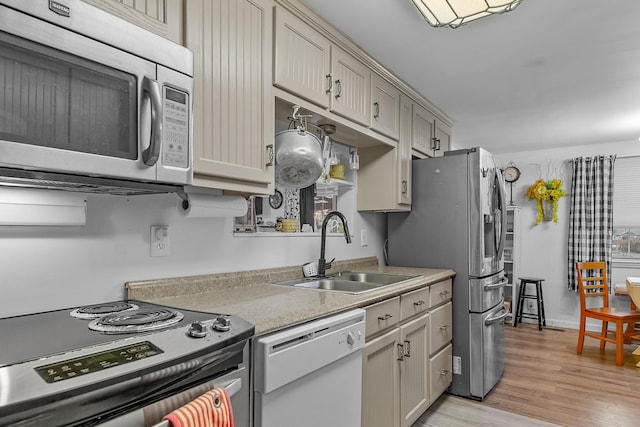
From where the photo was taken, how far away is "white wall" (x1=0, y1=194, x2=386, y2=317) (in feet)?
4.12

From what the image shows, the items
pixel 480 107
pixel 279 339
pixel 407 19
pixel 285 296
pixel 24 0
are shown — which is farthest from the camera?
pixel 480 107

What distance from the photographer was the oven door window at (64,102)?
36.3 inches

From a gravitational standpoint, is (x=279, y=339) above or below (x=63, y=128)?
below

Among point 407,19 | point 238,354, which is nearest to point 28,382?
point 238,354

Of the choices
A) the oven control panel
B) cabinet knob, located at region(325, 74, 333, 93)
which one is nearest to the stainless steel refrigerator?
cabinet knob, located at region(325, 74, 333, 93)

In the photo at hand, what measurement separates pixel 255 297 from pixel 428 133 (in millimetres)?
2436

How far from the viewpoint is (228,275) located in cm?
196

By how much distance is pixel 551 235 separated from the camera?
17.4 ft

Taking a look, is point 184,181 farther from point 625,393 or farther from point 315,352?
point 625,393

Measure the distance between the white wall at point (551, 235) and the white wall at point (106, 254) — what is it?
463 centimetres

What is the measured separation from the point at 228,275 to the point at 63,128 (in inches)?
43.1

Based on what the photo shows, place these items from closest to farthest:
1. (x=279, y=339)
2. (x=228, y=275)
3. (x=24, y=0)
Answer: (x=24, y=0) → (x=279, y=339) → (x=228, y=275)

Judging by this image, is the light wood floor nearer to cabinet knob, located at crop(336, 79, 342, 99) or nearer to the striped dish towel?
the striped dish towel

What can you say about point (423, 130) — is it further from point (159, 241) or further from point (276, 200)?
point (159, 241)
